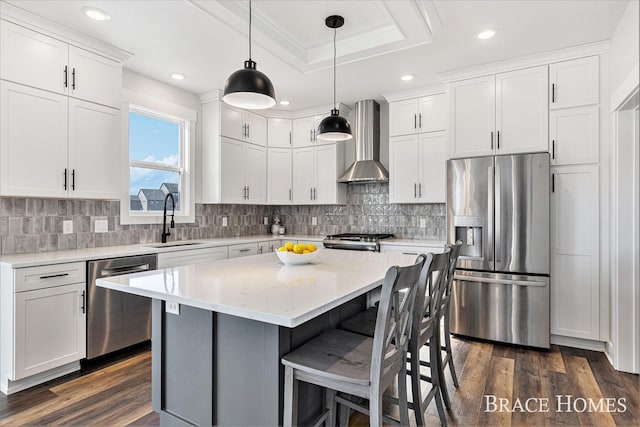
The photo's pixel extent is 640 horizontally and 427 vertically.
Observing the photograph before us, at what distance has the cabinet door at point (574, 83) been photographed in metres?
3.08

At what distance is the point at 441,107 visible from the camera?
13.2 feet

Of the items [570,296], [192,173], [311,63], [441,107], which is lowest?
[570,296]

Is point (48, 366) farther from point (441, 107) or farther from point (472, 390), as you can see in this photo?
point (441, 107)

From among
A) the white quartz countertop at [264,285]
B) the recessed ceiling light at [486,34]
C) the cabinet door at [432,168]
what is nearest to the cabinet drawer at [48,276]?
the white quartz countertop at [264,285]

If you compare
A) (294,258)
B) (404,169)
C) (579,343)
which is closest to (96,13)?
(294,258)

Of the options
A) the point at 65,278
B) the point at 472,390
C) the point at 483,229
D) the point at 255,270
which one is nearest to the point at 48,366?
the point at 65,278

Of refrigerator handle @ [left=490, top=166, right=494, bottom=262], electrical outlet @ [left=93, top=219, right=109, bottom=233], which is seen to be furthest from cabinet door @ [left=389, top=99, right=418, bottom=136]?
electrical outlet @ [left=93, top=219, right=109, bottom=233]

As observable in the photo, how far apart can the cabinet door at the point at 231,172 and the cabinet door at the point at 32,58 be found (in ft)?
5.80

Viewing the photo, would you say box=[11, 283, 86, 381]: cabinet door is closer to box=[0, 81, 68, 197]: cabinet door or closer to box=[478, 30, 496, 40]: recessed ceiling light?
box=[0, 81, 68, 197]: cabinet door

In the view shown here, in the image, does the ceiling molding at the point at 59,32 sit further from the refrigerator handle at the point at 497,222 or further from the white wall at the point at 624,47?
the white wall at the point at 624,47

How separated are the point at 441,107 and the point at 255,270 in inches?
119

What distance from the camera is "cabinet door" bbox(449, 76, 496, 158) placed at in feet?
11.5

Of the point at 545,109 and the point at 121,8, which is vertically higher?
the point at 121,8

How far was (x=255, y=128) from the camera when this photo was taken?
484 centimetres
